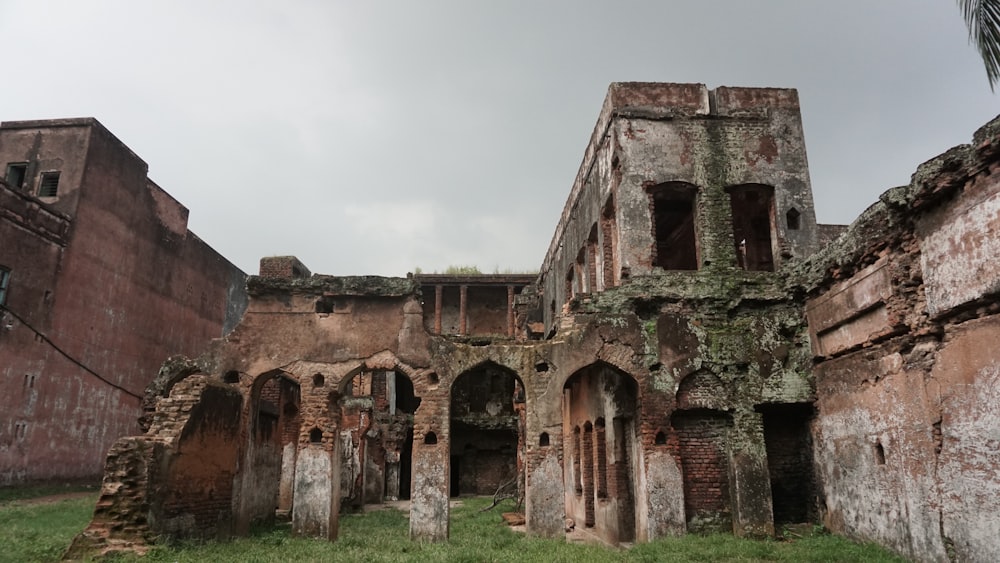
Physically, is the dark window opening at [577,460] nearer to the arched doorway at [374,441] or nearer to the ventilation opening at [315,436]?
the arched doorway at [374,441]

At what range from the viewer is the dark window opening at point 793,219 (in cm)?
1394

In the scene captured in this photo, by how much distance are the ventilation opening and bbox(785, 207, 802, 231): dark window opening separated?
10.4 m

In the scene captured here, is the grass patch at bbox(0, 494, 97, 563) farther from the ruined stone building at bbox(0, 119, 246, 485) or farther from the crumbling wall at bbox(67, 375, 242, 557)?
the ruined stone building at bbox(0, 119, 246, 485)

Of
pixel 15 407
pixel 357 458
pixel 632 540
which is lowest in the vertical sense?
pixel 632 540

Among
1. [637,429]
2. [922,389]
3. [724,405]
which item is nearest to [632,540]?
[637,429]

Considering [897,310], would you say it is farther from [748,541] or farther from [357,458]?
[357,458]

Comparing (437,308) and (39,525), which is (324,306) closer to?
(39,525)

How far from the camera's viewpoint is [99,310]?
19500mm

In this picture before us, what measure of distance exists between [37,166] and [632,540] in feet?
62.0

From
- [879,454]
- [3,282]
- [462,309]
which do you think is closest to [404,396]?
[462,309]

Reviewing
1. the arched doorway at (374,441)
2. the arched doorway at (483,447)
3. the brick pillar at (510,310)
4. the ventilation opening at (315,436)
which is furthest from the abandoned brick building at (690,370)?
the brick pillar at (510,310)

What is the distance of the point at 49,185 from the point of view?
18953 mm

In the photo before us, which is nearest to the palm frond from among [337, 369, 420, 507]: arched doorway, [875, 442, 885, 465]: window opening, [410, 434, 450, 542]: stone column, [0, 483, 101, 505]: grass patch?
[875, 442, 885, 465]: window opening

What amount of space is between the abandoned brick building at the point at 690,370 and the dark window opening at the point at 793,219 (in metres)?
0.12
